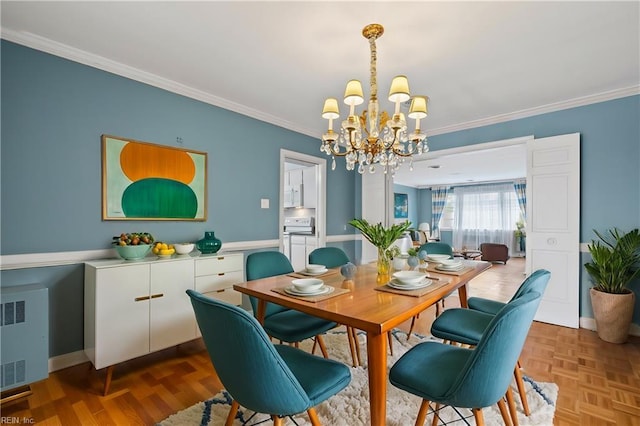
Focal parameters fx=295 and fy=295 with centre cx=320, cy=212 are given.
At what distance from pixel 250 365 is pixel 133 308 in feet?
5.21

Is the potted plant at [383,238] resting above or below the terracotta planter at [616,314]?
above

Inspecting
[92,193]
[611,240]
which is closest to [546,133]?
[611,240]

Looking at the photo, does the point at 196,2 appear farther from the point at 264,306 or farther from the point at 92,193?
the point at 264,306

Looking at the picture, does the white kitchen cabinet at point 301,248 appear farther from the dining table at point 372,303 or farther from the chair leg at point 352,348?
the dining table at point 372,303

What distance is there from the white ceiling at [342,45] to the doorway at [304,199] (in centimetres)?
132

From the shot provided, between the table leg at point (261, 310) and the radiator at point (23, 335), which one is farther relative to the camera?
the table leg at point (261, 310)

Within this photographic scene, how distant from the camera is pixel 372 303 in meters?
1.44

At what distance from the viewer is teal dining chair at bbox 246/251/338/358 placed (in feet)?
6.23

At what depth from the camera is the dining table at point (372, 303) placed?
4.01 feet

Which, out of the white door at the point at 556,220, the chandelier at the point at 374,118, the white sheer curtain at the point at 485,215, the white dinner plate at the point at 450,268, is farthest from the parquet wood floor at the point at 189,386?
the white sheer curtain at the point at 485,215

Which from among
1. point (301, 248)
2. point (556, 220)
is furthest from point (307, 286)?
point (301, 248)

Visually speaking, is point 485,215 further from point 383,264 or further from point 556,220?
point 383,264

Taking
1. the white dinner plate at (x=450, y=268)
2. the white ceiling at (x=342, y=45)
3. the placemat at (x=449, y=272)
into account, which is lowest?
the placemat at (x=449, y=272)

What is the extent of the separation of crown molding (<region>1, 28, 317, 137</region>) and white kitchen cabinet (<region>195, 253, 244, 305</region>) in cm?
165
